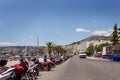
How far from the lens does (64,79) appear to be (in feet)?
71.9

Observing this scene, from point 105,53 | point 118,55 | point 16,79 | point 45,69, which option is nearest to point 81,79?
point 16,79

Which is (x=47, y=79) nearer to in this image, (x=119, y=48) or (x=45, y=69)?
(x=45, y=69)

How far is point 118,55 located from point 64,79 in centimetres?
5223

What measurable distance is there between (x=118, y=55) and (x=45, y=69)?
1601 inches

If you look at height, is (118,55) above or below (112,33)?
below

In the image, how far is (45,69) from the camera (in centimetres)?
3453

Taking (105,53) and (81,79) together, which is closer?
(81,79)

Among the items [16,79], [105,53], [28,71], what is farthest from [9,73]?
[105,53]

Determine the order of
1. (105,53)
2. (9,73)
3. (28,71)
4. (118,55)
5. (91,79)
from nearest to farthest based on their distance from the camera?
(9,73) → (28,71) → (91,79) → (118,55) → (105,53)

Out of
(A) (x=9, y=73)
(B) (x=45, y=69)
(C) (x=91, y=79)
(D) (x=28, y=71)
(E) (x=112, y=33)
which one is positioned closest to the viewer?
(A) (x=9, y=73)

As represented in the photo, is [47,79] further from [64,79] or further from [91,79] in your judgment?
[91,79]

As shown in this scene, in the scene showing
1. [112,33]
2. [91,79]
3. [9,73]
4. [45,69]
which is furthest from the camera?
[112,33]

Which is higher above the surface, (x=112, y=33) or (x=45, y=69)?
(x=112, y=33)

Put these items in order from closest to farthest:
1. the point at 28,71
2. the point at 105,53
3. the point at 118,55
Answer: the point at 28,71
the point at 118,55
the point at 105,53
